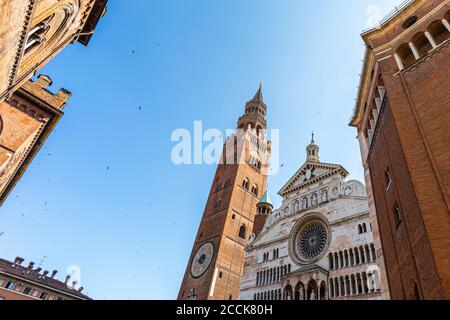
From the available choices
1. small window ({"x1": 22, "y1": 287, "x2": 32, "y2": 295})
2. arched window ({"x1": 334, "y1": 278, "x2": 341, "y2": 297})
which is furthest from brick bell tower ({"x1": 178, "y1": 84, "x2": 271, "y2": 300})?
small window ({"x1": 22, "y1": 287, "x2": 32, "y2": 295})

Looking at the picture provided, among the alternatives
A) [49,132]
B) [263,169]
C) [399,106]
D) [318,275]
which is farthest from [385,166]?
[263,169]

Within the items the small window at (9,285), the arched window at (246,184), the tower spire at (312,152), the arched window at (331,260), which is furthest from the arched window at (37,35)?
the small window at (9,285)

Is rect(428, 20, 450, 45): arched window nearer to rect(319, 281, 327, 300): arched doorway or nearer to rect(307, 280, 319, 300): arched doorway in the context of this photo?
rect(319, 281, 327, 300): arched doorway

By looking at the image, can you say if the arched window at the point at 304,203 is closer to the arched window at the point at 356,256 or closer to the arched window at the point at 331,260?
the arched window at the point at 331,260

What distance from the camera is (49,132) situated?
16.2 meters

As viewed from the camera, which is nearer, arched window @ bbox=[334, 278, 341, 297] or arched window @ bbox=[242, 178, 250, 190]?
arched window @ bbox=[334, 278, 341, 297]

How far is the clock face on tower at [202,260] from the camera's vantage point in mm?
33997

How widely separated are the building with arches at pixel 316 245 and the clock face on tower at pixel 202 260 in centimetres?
816

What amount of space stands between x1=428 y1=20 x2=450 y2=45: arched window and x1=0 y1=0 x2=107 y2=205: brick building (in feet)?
42.9

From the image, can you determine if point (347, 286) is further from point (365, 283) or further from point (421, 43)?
point (421, 43)

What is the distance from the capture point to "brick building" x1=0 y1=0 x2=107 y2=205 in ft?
26.4

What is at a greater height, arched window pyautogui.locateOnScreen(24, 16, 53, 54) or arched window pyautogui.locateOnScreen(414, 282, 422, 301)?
arched window pyautogui.locateOnScreen(24, 16, 53, 54)
